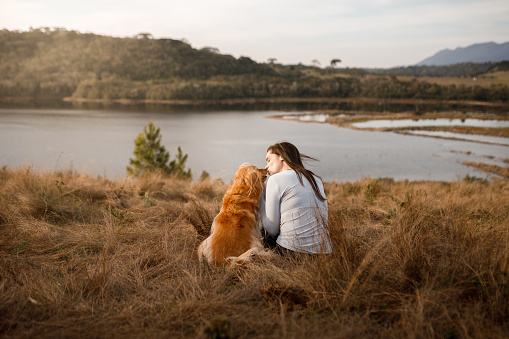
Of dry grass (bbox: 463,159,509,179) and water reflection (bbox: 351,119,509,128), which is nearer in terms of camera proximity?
dry grass (bbox: 463,159,509,179)

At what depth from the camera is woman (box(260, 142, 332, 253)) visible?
2668mm

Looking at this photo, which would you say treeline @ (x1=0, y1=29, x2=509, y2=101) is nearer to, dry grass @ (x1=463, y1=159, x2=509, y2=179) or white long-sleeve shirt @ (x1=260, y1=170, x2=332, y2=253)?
dry grass @ (x1=463, y1=159, x2=509, y2=179)

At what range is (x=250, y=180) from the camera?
288 centimetres

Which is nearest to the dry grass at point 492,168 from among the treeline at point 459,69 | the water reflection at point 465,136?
the water reflection at point 465,136

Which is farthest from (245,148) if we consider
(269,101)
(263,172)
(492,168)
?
(269,101)

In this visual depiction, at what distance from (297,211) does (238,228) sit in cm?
51

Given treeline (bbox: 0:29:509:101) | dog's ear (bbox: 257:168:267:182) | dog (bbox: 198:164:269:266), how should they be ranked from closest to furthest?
dog (bbox: 198:164:269:266), dog's ear (bbox: 257:168:267:182), treeline (bbox: 0:29:509:101)

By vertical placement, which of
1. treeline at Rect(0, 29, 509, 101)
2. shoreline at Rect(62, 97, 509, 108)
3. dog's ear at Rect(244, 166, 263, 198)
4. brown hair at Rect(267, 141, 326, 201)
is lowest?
dog's ear at Rect(244, 166, 263, 198)

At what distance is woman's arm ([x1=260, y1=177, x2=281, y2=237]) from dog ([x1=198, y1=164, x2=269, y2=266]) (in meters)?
0.08

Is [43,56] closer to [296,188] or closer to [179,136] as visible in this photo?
[179,136]

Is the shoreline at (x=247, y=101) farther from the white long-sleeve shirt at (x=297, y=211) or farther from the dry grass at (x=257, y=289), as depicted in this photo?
the white long-sleeve shirt at (x=297, y=211)

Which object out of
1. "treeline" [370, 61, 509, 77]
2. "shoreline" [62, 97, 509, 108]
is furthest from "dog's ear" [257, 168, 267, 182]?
"treeline" [370, 61, 509, 77]

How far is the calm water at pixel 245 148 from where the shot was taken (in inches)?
Answer: 1053

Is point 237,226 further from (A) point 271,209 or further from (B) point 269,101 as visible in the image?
(B) point 269,101
